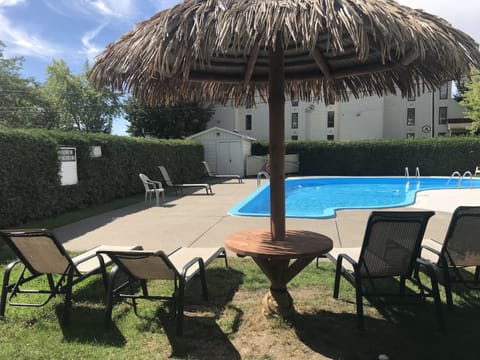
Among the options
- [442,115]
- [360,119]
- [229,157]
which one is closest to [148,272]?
[229,157]

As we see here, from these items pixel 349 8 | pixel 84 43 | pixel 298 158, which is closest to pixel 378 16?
pixel 349 8

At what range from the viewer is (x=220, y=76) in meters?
4.29

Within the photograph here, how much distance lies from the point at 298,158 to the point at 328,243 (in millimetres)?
23222

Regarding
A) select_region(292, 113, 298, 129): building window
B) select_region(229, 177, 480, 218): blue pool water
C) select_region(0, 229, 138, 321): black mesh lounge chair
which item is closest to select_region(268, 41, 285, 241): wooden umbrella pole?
select_region(0, 229, 138, 321): black mesh lounge chair

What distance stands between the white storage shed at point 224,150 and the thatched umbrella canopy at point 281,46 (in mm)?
19519

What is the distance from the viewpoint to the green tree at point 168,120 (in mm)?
32719

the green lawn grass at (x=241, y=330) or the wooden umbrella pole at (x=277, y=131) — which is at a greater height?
the wooden umbrella pole at (x=277, y=131)

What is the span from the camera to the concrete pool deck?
646 centimetres

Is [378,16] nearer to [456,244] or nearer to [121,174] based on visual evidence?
[456,244]

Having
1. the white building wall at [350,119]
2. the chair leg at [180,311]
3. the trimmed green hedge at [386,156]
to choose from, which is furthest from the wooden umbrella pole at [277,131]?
the white building wall at [350,119]

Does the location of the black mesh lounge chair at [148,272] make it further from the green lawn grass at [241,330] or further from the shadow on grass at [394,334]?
the shadow on grass at [394,334]

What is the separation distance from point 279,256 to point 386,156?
76.4ft

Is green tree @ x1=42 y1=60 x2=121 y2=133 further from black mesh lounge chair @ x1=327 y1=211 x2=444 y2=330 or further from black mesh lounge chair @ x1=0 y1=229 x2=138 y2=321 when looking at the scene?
black mesh lounge chair @ x1=327 y1=211 x2=444 y2=330

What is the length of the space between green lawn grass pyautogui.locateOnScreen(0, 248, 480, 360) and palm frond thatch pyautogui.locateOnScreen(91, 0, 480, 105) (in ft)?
7.29
